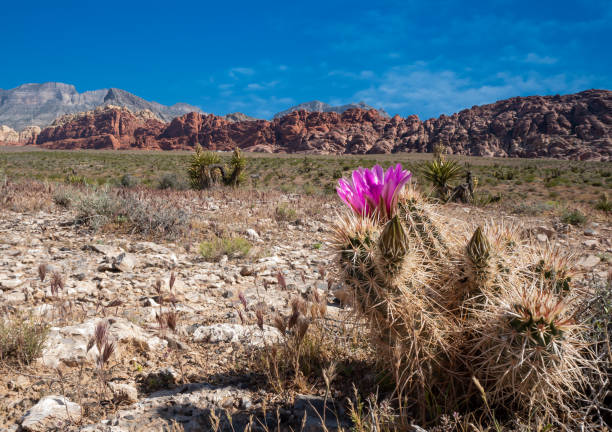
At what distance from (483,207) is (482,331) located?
1074 centimetres

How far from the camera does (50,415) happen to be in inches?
74.7

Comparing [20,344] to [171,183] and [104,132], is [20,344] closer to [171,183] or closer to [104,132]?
[171,183]

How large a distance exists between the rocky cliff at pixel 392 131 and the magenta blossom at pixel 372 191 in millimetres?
88139

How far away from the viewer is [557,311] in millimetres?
1468

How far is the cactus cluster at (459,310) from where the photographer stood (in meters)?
1.52

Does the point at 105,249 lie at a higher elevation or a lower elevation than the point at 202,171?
lower

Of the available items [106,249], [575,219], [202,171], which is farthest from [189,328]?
[202,171]

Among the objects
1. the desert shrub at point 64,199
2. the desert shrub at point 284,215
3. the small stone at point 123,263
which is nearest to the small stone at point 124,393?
the small stone at point 123,263

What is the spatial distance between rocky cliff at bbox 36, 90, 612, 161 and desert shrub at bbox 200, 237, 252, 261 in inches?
3409

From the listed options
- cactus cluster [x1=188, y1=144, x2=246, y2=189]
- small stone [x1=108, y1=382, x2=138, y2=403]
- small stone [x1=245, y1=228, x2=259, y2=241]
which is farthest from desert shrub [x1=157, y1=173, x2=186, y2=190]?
small stone [x1=108, y1=382, x2=138, y2=403]

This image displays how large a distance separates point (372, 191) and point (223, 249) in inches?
152

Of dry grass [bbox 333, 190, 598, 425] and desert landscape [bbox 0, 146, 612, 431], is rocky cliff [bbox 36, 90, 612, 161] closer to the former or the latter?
desert landscape [bbox 0, 146, 612, 431]

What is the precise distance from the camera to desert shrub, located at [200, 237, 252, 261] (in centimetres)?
524

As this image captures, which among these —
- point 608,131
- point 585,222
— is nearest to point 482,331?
point 585,222
